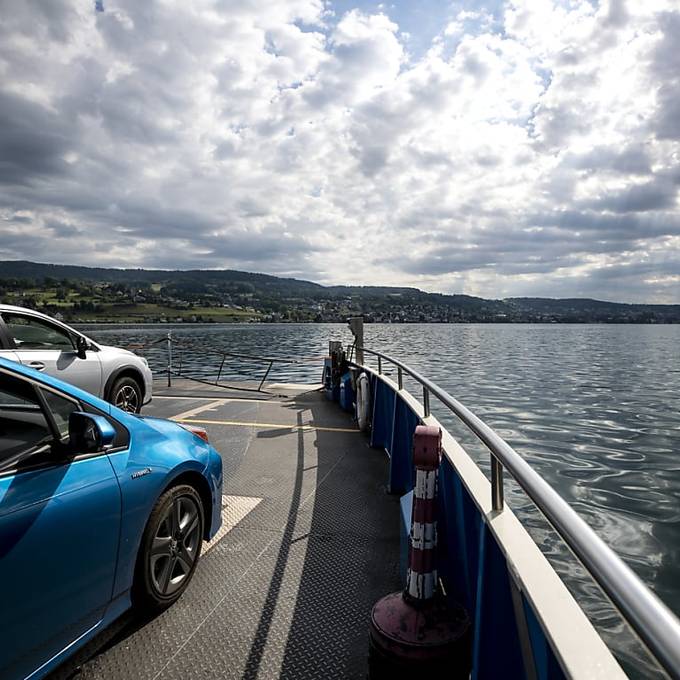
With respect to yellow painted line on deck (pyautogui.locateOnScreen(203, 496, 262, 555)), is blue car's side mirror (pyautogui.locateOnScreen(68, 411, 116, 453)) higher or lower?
higher

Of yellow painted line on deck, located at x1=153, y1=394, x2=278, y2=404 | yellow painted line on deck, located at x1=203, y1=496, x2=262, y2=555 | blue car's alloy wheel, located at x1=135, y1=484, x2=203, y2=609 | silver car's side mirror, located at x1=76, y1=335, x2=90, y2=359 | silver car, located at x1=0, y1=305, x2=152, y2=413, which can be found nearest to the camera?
blue car's alloy wheel, located at x1=135, y1=484, x2=203, y2=609

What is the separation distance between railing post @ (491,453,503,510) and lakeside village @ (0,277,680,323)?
3636 inches

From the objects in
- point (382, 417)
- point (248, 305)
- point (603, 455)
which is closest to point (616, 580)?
point (382, 417)

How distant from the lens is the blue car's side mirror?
2381 mm

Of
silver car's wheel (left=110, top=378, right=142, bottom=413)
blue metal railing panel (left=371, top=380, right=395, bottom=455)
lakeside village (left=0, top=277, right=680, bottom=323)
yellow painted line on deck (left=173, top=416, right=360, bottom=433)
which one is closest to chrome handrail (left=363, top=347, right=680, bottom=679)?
blue metal railing panel (left=371, top=380, right=395, bottom=455)

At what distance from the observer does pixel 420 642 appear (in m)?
2.30

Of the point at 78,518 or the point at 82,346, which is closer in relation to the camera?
the point at 78,518

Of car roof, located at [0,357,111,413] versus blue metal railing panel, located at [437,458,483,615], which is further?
blue metal railing panel, located at [437,458,483,615]

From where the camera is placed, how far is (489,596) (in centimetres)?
234

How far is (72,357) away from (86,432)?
5463 millimetres

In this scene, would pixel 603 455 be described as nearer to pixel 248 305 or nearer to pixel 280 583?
pixel 280 583

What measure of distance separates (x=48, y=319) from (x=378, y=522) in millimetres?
5355

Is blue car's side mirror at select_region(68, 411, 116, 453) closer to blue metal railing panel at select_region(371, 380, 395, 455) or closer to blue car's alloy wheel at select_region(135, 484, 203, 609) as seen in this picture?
blue car's alloy wheel at select_region(135, 484, 203, 609)

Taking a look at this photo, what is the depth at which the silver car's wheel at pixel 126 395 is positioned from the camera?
7.80 m
